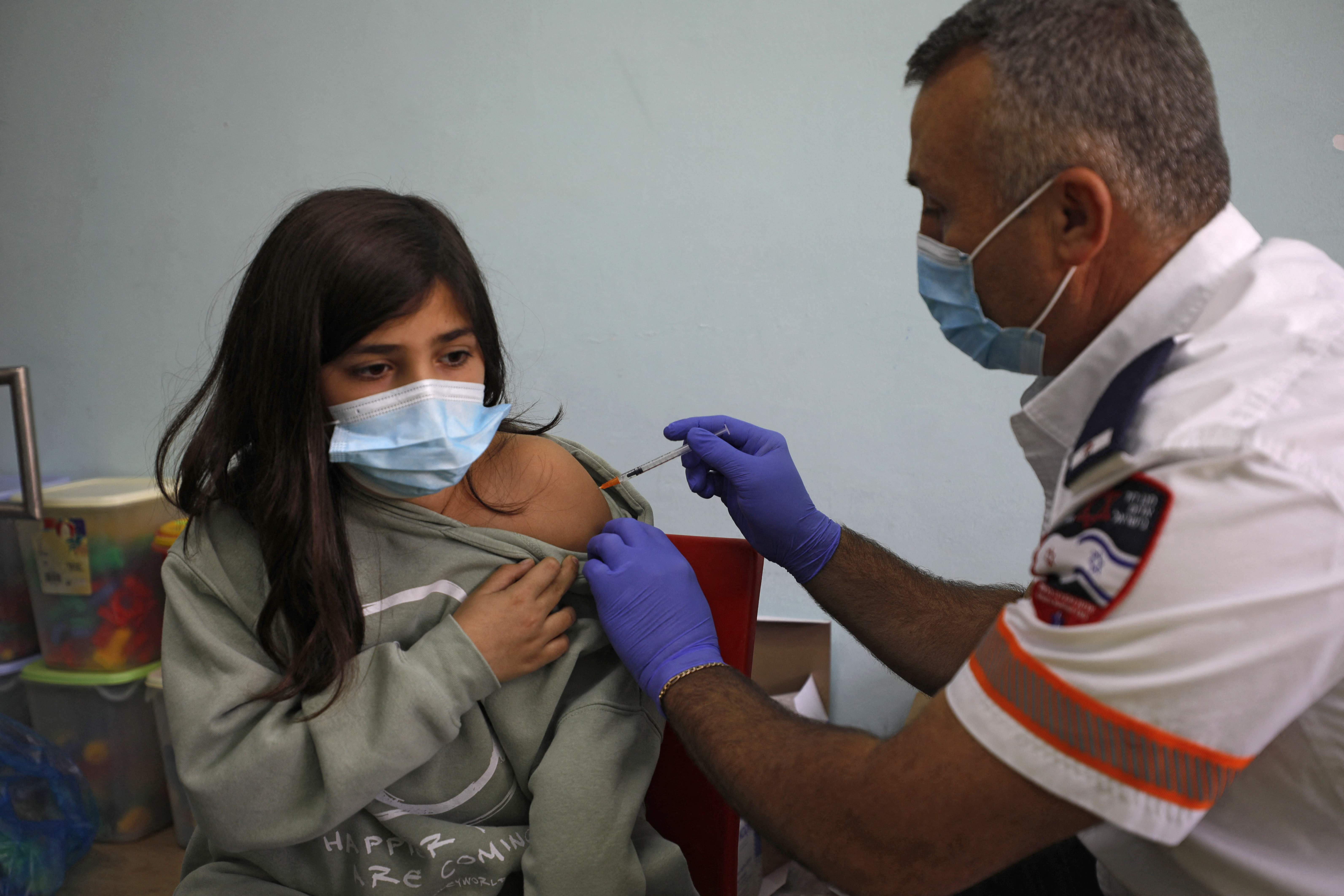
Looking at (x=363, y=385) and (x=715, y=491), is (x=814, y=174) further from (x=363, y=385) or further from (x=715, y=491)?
(x=363, y=385)

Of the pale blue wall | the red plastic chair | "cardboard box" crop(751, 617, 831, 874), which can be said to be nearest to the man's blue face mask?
the red plastic chair

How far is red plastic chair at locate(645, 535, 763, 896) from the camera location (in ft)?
3.58

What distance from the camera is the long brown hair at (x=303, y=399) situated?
99 cm

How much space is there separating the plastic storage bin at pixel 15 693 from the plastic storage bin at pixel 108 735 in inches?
1.4

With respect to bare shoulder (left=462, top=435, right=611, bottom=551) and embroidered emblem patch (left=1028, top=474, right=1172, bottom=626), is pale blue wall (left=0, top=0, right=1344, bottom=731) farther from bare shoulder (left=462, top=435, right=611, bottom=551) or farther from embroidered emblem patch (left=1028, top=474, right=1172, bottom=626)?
embroidered emblem patch (left=1028, top=474, right=1172, bottom=626)

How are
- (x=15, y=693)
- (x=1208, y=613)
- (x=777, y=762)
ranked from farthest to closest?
1. (x=15, y=693)
2. (x=777, y=762)
3. (x=1208, y=613)

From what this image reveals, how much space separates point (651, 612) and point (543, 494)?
275 mm

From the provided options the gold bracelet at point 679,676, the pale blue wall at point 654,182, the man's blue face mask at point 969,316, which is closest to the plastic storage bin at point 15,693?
the pale blue wall at point 654,182

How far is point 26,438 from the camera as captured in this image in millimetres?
1345

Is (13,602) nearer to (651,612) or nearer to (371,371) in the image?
(371,371)

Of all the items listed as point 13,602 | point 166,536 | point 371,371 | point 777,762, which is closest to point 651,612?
point 777,762

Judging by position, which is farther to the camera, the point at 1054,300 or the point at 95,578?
the point at 95,578

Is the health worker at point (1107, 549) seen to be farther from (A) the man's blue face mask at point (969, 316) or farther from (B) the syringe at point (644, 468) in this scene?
(B) the syringe at point (644, 468)

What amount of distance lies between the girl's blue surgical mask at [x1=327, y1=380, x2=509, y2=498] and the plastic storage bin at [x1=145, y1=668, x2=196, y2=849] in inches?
54.5
